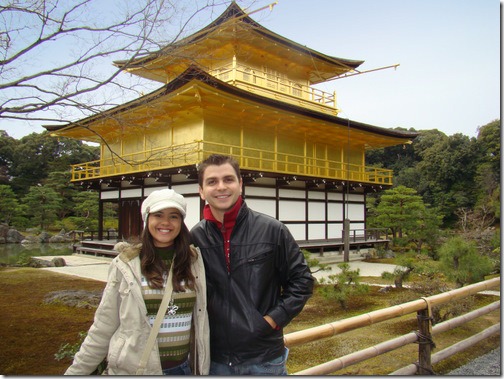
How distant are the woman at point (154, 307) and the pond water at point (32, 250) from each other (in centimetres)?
1528

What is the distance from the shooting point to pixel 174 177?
10773 mm

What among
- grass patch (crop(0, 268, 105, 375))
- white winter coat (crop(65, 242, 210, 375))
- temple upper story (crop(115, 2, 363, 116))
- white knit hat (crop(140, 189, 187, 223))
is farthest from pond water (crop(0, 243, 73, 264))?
white knit hat (crop(140, 189, 187, 223))

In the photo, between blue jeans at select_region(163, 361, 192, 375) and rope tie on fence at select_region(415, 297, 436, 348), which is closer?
blue jeans at select_region(163, 361, 192, 375)

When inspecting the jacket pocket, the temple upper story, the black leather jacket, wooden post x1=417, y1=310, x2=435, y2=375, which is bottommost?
wooden post x1=417, y1=310, x2=435, y2=375

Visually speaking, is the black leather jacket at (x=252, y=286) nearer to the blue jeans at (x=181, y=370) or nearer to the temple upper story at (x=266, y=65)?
the blue jeans at (x=181, y=370)

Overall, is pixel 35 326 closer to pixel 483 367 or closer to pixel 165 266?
pixel 165 266

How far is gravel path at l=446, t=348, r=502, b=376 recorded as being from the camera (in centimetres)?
310

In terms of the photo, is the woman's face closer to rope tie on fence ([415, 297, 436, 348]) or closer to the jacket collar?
the jacket collar

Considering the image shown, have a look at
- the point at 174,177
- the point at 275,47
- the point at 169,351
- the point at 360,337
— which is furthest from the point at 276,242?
the point at 275,47

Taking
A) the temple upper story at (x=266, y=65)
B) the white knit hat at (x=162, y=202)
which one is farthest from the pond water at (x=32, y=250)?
the white knit hat at (x=162, y=202)

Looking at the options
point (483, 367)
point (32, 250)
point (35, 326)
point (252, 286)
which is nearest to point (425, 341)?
point (483, 367)

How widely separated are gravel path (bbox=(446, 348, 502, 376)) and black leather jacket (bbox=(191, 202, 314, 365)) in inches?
97.5

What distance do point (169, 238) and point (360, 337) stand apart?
3737 millimetres

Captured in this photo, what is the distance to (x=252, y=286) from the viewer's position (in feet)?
5.00
